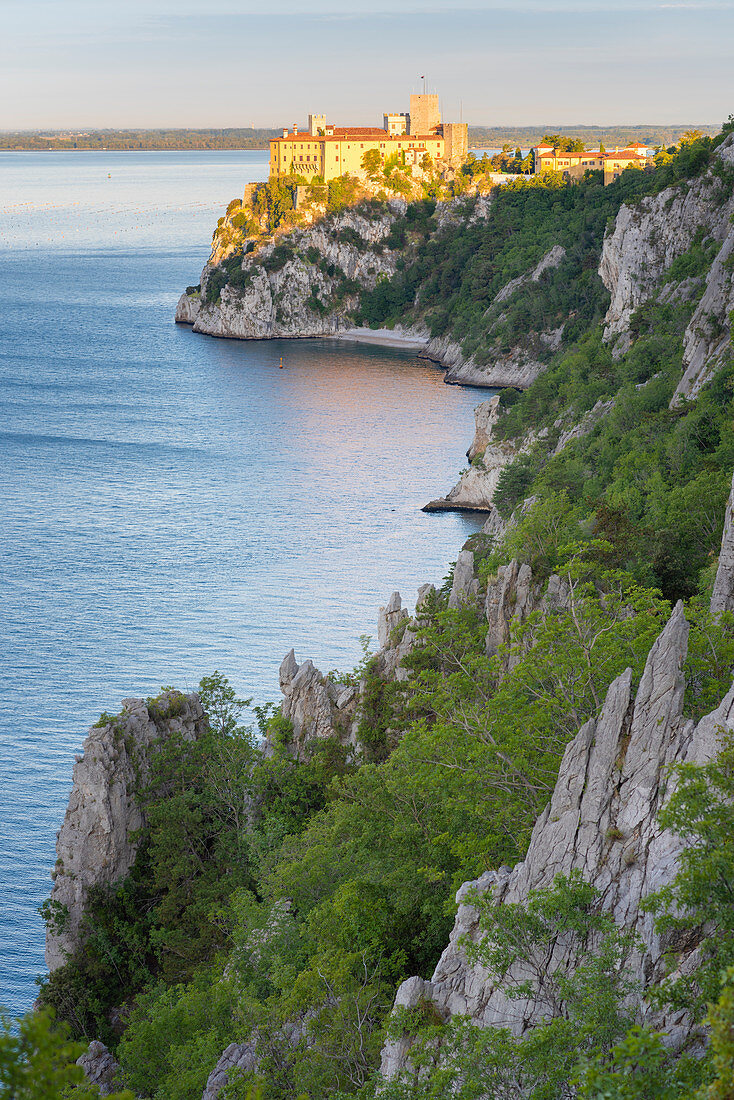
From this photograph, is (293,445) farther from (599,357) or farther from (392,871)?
(392,871)

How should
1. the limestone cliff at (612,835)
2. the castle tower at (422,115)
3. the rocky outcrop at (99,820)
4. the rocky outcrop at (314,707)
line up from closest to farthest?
the limestone cliff at (612,835) → the rocky outcrop at (99,820) → the rocky outcrop at (314,707) → the castle tower at (422,115)

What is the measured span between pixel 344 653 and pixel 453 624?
851 inches

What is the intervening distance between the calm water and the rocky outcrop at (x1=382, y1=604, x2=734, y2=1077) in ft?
72.6

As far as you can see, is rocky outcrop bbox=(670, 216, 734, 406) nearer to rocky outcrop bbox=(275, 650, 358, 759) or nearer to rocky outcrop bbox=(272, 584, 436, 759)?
rocky outcrop bbox=(272, 584, 436, 759)

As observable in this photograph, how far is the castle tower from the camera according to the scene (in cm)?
19738

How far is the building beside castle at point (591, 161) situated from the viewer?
146250mm

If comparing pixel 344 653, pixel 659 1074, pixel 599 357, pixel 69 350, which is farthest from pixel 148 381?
pixel 659 1074

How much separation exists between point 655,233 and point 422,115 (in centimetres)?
13362

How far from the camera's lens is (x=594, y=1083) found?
11.7 meters

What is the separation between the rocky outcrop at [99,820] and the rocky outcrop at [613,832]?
66.9 feet

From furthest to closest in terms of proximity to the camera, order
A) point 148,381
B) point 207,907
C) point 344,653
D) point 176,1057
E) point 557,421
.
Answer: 1. point 148,381
2. point 557,421
3. point 344,653
4. point 207,907
5. point 176,1057

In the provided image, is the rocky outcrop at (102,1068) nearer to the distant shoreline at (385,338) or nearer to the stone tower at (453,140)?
the distant shoreline at (385,338)

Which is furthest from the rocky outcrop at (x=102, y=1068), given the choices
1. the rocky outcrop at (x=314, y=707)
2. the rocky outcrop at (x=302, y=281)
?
the rocky outcrop at (x=302, y=281)

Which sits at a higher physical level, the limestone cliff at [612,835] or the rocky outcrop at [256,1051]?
the limestone cliff at [612,835]
